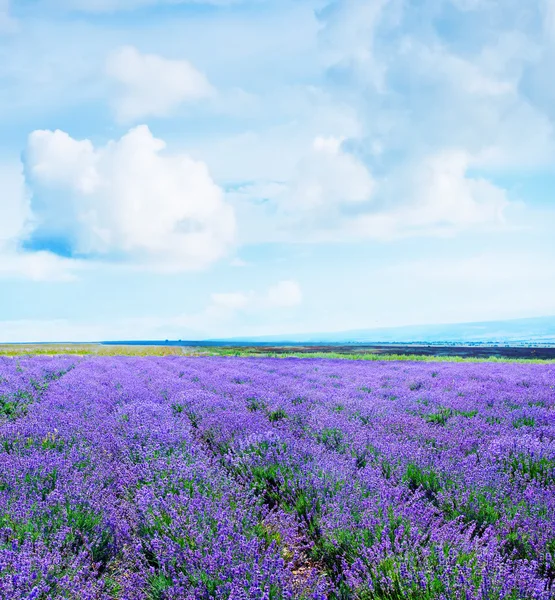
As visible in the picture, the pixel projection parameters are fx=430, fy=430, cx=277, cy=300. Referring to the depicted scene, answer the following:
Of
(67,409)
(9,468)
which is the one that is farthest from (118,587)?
(67,409)

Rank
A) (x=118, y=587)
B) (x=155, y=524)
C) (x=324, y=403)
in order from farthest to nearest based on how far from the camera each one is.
→ (x=324, y=403)
(x=155, y=524)
(x=118, y=587)

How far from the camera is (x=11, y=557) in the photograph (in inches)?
80.7

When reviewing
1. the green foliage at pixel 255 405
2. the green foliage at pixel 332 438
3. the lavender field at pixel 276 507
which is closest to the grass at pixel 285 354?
the green foliage at pixel 255 405

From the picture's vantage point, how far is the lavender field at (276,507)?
2.01 meters

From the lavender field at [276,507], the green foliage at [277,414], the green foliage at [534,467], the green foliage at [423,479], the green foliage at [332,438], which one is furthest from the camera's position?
the green foliage at [277,414]

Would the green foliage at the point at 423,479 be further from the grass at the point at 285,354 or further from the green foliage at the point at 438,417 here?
the grass at the point at 285,354

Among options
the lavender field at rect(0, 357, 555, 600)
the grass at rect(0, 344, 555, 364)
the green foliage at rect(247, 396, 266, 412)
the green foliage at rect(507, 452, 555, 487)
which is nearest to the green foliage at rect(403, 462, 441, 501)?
the lavender field at rect(0, 357, 555, 600)

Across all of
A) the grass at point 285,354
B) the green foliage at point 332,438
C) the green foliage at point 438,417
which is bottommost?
the grass at point 285,354

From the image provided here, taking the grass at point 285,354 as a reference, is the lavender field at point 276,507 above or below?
above

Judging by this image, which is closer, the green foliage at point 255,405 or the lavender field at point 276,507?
the lavender field at point 276,507

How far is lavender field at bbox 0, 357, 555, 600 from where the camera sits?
6.59 ft

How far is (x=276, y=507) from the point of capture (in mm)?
3100

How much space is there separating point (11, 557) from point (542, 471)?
400 cm

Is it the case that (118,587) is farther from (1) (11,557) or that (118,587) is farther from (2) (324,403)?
(2) (324,403)
